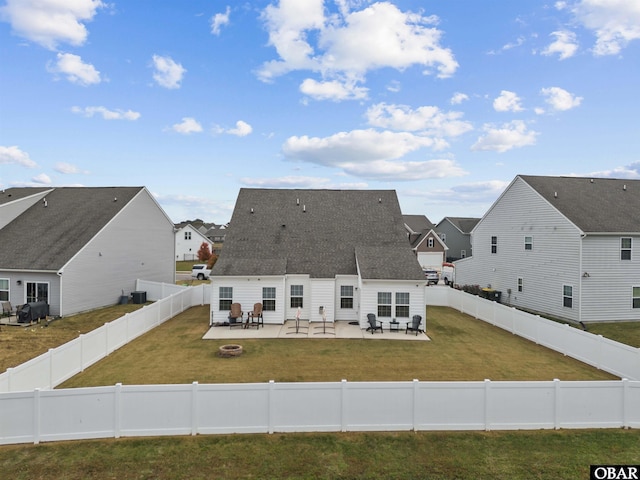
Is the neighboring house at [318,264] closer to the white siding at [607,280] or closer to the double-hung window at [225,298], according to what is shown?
the double-hung window at [225,298]

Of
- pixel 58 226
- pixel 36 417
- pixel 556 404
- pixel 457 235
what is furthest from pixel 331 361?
pixel 457 235

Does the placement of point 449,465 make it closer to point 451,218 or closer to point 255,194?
point 255,194

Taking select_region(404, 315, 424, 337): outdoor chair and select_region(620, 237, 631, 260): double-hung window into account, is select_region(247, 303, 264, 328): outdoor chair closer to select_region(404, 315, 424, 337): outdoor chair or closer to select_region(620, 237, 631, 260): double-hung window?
select_region(404, 315, 424, 337): outdoor chair

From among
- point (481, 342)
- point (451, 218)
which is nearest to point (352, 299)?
point (481, 342)

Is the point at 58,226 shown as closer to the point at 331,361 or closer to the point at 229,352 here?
the point at 229,352

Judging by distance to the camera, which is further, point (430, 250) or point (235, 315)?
point (430, 250)
